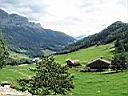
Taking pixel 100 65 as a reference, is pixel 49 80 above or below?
below

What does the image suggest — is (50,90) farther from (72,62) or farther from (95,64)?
(72,62)

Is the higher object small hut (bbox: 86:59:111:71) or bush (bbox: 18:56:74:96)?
small hut (bbox: 86:59:111:71)

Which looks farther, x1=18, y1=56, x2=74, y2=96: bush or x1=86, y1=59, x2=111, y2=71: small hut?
x1=86, y1=59, x2=111, y2=71: small hut

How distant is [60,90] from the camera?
49.0 m

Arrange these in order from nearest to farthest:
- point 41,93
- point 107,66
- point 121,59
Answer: point 41,93, point 121,59, point 107,66

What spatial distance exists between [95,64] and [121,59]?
76.0ft

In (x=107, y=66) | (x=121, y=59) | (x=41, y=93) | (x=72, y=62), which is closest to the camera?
(x=41, y=93)

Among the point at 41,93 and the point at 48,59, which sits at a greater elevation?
the point at 48,59

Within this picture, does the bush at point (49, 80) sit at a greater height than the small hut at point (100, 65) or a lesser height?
lesser

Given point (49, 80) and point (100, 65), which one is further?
point (100, 65)

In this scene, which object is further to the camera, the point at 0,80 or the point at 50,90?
the point at 0,80

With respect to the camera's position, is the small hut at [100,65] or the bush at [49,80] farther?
the small hut at [100,65]

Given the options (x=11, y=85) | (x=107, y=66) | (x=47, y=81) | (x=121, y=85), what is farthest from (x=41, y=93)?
(x=107, y=66)

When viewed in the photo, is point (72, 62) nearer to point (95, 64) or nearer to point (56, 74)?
point (95, 64)
